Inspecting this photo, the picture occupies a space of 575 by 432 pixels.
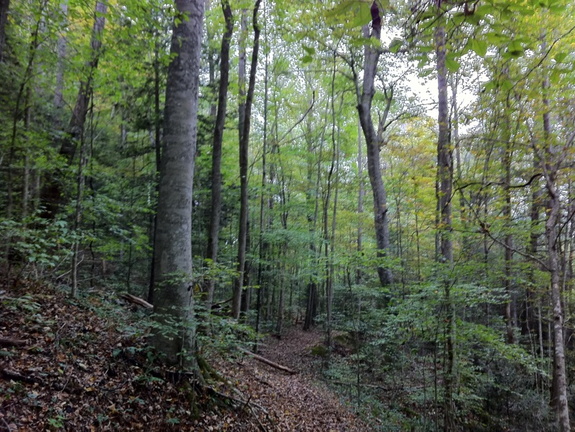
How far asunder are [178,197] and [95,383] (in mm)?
2603

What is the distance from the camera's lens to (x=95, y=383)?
409cm

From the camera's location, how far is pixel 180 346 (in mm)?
4832

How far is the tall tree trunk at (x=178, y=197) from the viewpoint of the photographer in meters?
4.75

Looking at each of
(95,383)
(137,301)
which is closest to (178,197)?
(95,383)

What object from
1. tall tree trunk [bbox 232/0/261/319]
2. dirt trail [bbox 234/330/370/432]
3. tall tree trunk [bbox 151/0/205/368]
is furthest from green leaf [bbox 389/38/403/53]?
tall tree trunk [bbox 232/0/261/319]

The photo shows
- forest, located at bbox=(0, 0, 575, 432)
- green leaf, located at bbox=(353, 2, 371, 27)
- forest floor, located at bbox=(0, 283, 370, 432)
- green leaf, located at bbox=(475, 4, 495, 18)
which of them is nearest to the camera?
green leaf, located at bbox=(353, 2, 371, 27)

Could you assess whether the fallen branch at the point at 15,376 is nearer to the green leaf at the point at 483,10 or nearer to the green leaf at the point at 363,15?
the green leaf at the point at 363,15

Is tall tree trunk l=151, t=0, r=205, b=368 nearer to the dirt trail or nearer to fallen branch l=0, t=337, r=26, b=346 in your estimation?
fallen branch l=0, t=337, r=26, b=346

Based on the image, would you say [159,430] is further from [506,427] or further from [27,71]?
[506,427]

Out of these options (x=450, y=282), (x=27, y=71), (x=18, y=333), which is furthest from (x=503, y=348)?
(x=27, y=71)

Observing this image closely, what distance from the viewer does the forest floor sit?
11.5 ft

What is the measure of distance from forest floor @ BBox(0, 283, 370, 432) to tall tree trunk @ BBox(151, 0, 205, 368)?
0.48 m

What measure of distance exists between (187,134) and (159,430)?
398cm

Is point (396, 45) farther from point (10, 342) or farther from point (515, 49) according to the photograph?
point (10, 342)
